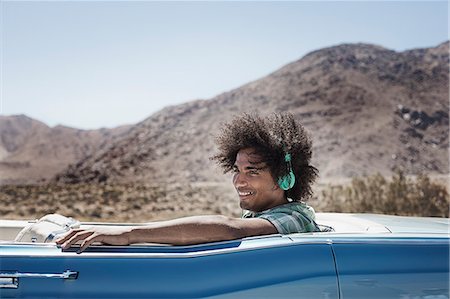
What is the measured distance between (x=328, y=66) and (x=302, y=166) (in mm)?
59639

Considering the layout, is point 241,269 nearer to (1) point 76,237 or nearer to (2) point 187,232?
(2) point 187,232

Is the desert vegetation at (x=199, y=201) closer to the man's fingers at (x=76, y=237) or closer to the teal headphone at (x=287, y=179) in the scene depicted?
the teal headphone at (x=287, y=179)

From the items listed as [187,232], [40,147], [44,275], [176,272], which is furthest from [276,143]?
[40,147]

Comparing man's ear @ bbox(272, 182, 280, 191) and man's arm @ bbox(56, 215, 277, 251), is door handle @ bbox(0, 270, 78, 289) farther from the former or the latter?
man's ear @ bbox(272, 182, 280, 191)

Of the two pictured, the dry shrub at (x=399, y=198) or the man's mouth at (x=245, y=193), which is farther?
the dry shrub at (x=399, y=198)

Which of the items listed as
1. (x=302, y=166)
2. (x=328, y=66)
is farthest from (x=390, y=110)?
(x=302, y=166)

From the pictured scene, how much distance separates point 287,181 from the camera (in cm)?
326

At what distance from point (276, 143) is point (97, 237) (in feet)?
3.58

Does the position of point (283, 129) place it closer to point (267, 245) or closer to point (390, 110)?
point (267, 245)

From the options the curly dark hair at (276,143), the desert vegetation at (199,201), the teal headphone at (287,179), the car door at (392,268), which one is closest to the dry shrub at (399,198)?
the desert vegetation at (199,201)

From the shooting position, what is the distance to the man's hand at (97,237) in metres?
2.57

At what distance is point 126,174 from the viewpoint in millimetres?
51000

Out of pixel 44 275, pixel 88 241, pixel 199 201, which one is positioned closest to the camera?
pixel 44 275

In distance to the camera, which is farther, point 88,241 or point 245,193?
point 245,193
